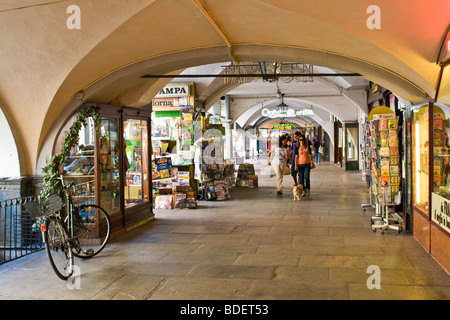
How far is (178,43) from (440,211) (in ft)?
13.2

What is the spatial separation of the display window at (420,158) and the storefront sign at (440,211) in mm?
332

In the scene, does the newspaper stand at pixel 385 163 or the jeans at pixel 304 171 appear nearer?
the newspaper stand at pixel 385 163

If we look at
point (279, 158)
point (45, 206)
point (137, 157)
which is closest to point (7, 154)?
point (45, 206)

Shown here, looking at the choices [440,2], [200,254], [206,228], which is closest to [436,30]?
[440,2]

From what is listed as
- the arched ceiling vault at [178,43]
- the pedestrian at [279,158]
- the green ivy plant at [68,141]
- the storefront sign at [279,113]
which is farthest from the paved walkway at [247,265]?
the storefront sign at [279,113]

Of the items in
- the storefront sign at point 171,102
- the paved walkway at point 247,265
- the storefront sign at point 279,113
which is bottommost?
the paved walkway at point 247,265

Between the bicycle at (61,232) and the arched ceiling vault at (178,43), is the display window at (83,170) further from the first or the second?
the bicycle at (61,232)

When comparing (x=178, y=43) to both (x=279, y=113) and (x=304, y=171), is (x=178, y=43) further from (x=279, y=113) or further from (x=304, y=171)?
(x=279, y=113)

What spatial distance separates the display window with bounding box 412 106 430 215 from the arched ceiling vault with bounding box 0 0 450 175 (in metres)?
0.34

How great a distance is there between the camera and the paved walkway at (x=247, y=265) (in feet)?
14.5

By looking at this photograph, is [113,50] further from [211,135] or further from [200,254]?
[211,135]

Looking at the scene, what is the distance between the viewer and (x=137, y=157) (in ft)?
28.6

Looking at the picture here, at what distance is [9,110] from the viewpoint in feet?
21.5

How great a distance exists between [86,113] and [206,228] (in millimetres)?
2766
